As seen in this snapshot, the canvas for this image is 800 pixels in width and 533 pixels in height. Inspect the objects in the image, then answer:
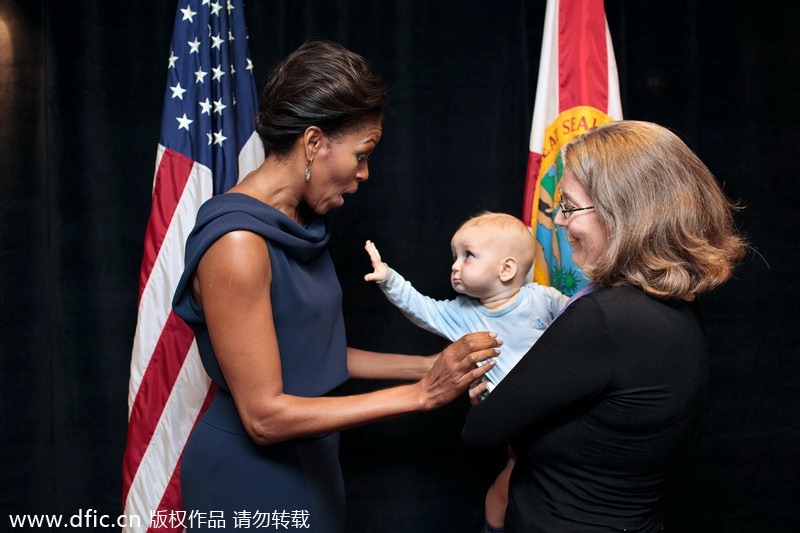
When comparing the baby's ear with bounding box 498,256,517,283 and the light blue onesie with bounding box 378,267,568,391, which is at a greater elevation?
the baby's ear with bounding box 498,256,517,283

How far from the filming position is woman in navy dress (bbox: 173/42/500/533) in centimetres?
145

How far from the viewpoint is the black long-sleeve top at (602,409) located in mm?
1220

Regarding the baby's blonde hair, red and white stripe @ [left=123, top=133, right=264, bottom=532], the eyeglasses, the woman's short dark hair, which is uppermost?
the woman's short dark hair

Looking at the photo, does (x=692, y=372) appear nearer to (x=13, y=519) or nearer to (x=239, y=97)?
(x=239, y=97)

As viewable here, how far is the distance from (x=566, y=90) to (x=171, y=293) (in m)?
1.64

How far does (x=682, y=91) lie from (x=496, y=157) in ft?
2.95

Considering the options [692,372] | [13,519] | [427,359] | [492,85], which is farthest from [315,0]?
[13,519]

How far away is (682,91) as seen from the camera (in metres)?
2.92

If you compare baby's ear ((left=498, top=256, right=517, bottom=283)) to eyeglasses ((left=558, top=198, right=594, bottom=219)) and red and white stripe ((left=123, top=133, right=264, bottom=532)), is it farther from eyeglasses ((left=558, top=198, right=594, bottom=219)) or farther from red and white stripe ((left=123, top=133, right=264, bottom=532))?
red and white stripe ((left=123, top=133, right=264, bottom=532))

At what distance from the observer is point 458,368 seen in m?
1.49

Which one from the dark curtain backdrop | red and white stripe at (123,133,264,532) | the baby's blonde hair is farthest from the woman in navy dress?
the dark curtain backdrop

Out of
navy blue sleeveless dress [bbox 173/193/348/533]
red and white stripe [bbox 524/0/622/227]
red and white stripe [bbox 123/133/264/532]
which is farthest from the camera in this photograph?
red and white stripe [bbox 524/0/622/227]

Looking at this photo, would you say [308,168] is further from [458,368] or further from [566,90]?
[566,90]

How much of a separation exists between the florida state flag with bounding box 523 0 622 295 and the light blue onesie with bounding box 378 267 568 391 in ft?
1.28
